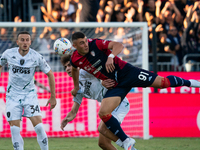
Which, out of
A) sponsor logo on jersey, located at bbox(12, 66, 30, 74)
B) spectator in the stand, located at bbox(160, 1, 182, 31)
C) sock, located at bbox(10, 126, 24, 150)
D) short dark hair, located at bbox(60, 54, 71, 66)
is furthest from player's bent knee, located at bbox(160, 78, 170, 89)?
spectator in the stand, located at bbox(160, 1, 182, 31)

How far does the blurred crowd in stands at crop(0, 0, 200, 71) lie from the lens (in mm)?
10000

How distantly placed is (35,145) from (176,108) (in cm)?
341

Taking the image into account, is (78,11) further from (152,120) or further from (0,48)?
(152,120)

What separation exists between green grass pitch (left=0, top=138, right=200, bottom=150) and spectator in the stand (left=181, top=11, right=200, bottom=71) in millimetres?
3029

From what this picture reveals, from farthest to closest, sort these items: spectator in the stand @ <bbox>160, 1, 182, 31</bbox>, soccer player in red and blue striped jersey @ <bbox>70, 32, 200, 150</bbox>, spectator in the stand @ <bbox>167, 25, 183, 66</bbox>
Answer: spectator in the stand @ <bbox>160, 1, 182, 31</bbox> < spectator in the stand @ <bbox>167, 25, 183, 66</bbox> < soccer player in red and blue striped jersey @ <bbox>70, 32, 200, 150</bbox>

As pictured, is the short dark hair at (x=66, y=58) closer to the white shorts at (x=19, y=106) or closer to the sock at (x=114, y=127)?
the white shorts at (x=19, y=106)

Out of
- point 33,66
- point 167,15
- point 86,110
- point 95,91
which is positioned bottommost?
point 86,110

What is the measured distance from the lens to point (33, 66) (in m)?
5.25

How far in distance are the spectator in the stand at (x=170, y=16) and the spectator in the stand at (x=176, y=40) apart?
176 mm

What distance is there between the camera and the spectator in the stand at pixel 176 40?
9898 mm

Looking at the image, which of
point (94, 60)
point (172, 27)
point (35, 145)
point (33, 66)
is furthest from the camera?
point (172, 27)

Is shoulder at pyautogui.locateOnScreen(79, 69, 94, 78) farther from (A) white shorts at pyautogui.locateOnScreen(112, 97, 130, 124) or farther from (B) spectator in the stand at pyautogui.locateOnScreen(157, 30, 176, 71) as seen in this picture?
(B) spectator in the stand at pyautogui.locateOnScreen(157, 30, 176, 71)

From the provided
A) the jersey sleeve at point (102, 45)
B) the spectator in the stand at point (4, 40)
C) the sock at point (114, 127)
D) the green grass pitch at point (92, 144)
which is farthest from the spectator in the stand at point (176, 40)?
the sock at point (114, 127)

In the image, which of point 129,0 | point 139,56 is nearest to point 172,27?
point 129,0
